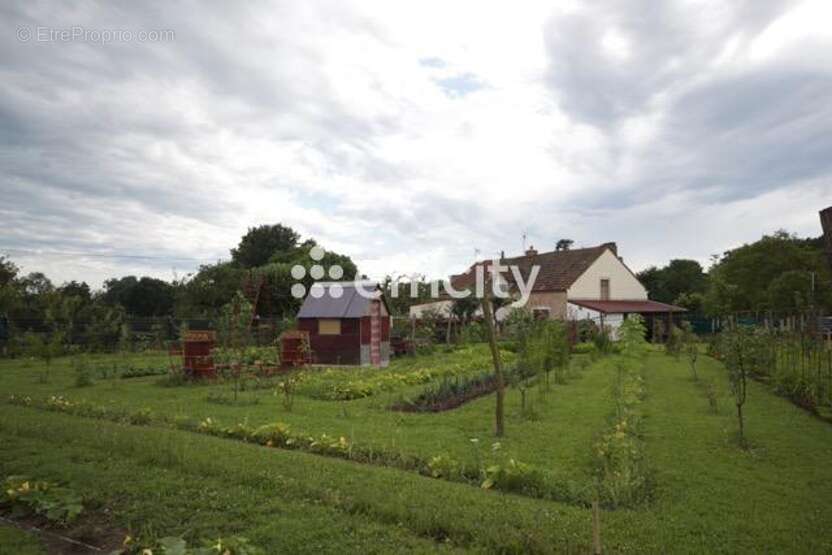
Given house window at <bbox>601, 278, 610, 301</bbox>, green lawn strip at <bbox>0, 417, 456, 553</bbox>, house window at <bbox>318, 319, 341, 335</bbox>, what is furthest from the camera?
house window at <bbox>601, 278, 610, 301</bbox>

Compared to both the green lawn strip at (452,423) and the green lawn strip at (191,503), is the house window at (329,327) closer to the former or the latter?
the green lawn strip at (452,423)

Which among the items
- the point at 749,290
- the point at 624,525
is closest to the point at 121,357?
the point at 624,525

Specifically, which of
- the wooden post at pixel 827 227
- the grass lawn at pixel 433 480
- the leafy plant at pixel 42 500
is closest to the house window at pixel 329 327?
the grass lawn at pixel 433 480

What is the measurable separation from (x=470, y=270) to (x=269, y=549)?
41805mm

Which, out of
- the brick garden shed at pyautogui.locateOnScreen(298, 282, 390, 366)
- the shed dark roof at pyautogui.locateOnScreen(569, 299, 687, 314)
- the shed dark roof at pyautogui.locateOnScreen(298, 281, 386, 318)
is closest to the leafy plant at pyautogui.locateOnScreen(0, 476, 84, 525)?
the brick garden shed at pyautogui.locateOnScreen(298, 282, 390, 366)

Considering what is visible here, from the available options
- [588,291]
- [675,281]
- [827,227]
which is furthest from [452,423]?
[675,281]

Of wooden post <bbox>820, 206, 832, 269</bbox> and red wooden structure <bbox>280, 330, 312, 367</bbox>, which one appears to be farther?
red wooden structure <bbox>280, 330, 312, 367</bbox>

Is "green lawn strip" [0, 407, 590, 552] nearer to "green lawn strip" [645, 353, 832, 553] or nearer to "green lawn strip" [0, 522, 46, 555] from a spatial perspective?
"green lawn strip" [0, 522, 46, 555]

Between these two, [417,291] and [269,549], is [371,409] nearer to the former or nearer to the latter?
[269,549]

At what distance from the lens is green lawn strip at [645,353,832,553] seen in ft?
15.9

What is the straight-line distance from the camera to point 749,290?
4503 cm

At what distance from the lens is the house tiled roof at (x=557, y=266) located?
122ft

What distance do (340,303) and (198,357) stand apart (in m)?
6.52

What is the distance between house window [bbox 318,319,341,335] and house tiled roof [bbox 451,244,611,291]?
14.6 metres
